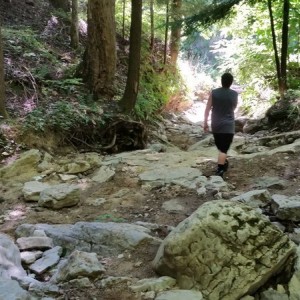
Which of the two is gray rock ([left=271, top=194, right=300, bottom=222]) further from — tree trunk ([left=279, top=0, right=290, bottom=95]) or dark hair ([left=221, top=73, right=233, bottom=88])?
tree trunk ([left=279, top=0, right=290, bottom=95])

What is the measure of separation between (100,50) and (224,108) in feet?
13.9

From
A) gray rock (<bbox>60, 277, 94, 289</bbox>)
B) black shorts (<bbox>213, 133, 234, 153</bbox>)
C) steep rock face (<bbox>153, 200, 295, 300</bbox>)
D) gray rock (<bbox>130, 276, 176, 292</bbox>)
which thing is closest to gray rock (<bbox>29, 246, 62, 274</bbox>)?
gray rock (<bbox>60, 277, 94, 289</bbox>)

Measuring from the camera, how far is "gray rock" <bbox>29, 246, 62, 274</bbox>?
3321 millimetres

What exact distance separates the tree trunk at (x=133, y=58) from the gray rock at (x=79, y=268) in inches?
239

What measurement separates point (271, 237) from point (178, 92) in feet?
41.2

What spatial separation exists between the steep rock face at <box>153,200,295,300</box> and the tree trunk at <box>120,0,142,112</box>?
20.2 feet

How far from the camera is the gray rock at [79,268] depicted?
307 cm

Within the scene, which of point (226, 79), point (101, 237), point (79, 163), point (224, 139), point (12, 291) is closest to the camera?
point (12, 291)

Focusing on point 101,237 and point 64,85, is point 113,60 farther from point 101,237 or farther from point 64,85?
point 101,237

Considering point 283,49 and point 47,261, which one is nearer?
point 47,261

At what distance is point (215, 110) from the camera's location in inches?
241

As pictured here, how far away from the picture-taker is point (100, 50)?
9102 mm

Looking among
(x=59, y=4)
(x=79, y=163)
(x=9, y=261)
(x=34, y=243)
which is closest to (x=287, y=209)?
(x=34, y=243)

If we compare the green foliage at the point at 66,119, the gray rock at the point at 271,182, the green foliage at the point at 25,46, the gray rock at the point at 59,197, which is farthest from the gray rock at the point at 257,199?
the green foliage at the point at 25,46
